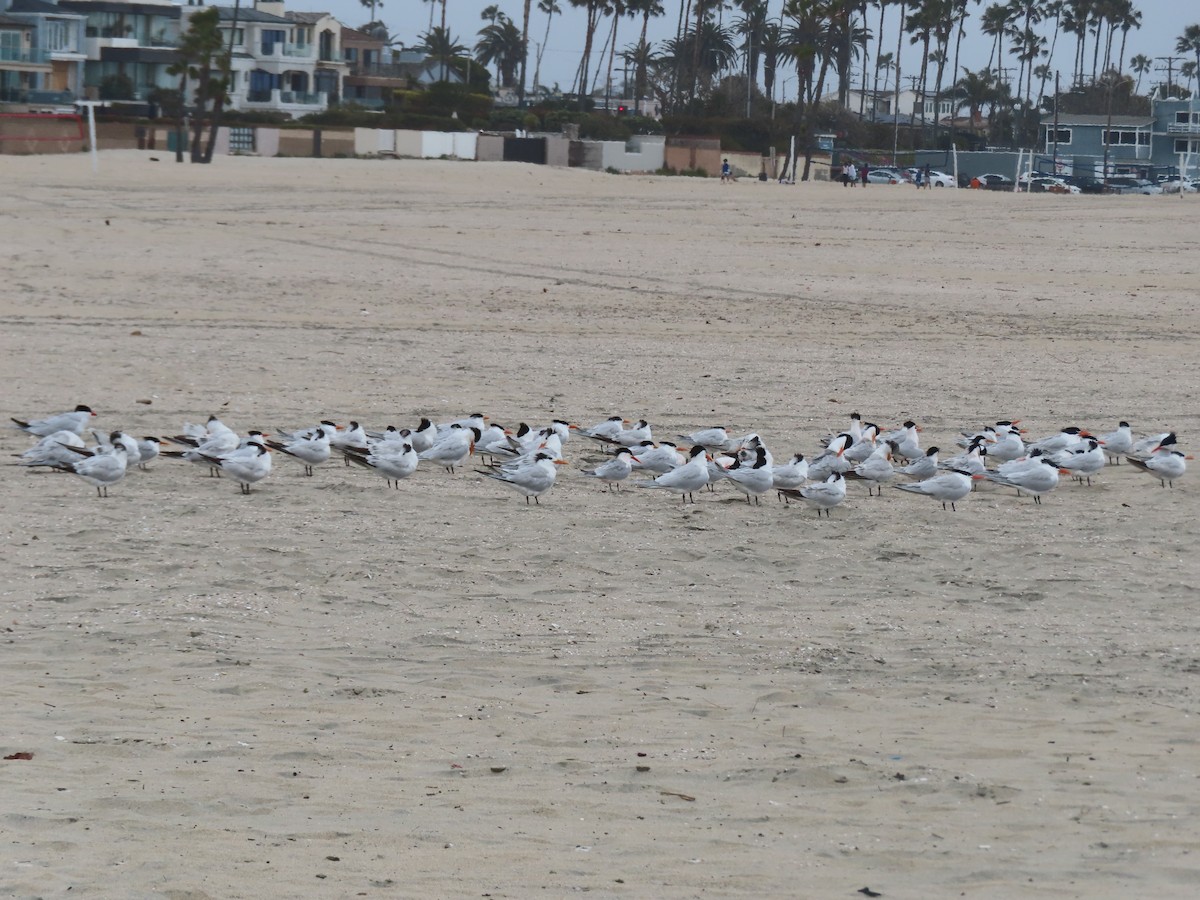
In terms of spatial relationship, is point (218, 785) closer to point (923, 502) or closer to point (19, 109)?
point (923, 502)

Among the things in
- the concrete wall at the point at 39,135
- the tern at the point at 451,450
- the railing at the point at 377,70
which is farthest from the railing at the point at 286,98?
the tern at the point at 451,450

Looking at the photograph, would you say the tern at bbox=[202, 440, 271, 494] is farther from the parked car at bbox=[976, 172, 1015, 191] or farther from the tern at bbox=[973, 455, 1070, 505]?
the parked car at bbox=[976, 172, 1015, 191]

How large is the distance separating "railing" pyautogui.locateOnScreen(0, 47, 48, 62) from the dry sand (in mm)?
57835

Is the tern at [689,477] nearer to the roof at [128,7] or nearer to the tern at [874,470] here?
the tern at [874,470]

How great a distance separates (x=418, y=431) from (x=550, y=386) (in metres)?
3.29

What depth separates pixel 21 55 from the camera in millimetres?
72188

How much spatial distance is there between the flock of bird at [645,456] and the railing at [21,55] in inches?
2565

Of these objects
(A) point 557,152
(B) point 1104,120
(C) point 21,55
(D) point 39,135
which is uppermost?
(B) point 1104,120

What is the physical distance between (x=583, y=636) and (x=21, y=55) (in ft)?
235

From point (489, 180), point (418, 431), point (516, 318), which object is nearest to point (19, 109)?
point (489, 180)

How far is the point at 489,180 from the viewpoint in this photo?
4097cm

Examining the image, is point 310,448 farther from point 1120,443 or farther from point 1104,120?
point 1104,120

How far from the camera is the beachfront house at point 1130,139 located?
3789 inches

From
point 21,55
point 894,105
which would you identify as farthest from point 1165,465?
point 894,105
